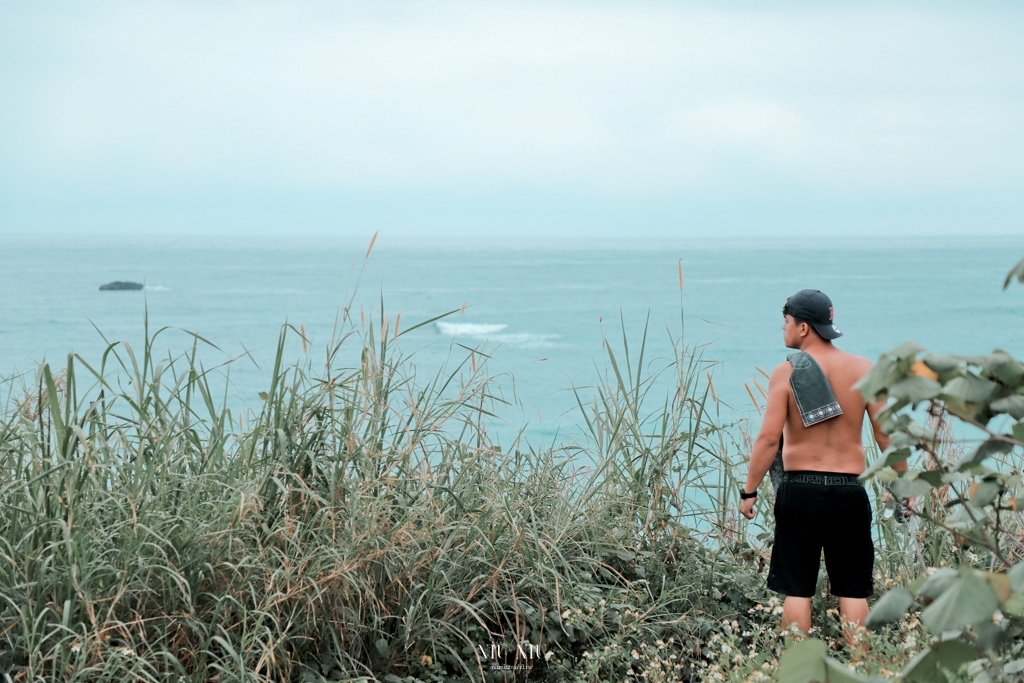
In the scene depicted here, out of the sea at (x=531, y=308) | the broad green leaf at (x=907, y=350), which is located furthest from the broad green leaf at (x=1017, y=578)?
the sea at (x=531, y=308)

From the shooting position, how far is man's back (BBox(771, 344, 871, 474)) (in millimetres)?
4027

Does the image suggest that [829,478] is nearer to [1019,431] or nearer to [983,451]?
[1019,431]

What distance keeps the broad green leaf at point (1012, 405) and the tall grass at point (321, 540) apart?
227 cm

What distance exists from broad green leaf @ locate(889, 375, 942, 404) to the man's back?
8.67 ft

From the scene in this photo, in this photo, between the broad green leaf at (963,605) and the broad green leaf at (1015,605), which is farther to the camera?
the broad green leaf at (1015,605)

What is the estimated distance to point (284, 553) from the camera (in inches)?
128

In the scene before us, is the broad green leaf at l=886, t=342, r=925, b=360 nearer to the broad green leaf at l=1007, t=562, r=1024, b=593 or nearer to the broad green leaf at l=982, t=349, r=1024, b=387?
the broad green leaf at l=982, t=349, r=1024, b=387

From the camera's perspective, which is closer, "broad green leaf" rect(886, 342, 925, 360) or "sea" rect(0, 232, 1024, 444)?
"broad green leaf" rect(886, 342, 925, 360)

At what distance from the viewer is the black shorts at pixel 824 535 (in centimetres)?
403

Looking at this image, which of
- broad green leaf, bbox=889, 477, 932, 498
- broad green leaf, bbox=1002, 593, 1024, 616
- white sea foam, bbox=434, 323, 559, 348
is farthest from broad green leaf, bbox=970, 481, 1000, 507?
white sea foam, bbox=434, 323, 559, 348

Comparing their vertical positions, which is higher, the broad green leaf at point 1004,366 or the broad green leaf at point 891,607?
the broad green leaf at point 1004,366

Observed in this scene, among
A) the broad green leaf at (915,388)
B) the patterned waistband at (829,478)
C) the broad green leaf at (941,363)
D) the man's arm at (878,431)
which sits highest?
the broad green leaf at (941,363)

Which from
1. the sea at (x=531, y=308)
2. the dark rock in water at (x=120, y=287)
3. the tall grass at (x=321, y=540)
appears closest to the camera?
the tall grass at (x=321, y=540)

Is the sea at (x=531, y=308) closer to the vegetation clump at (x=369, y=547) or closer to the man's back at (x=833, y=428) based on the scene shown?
the vegetation clump at (x=369, y=547)
